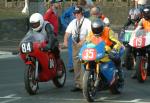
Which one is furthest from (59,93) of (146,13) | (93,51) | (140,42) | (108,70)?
(146,13)

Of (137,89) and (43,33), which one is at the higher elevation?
(43,33)

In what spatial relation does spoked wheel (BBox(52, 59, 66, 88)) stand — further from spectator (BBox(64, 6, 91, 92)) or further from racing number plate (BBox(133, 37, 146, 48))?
racing number plate (BBox(133, 37, 146, 48))

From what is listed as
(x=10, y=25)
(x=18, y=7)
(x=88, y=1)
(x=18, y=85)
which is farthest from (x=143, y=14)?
(x=18, y=7)

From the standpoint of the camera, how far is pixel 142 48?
49.8ft

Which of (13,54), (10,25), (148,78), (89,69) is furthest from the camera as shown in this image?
(10,25)

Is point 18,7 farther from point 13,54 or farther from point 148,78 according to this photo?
point 148,78

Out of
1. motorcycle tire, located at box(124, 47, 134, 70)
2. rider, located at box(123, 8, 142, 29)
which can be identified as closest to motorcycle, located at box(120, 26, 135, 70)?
motorcycle tire, located at box(124, 47, 134, 70)

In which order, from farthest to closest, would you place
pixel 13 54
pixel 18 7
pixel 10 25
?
1. pixel 18 7
2. pixel 10 25
3. pixel 13 54

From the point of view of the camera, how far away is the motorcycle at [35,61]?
42.9 feet

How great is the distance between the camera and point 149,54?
15.4 meters

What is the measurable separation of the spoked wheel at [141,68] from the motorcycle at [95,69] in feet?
6.92

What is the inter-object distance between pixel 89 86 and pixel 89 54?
611 mm

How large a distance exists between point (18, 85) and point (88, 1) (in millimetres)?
3858

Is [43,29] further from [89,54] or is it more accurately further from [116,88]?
[116,88]
